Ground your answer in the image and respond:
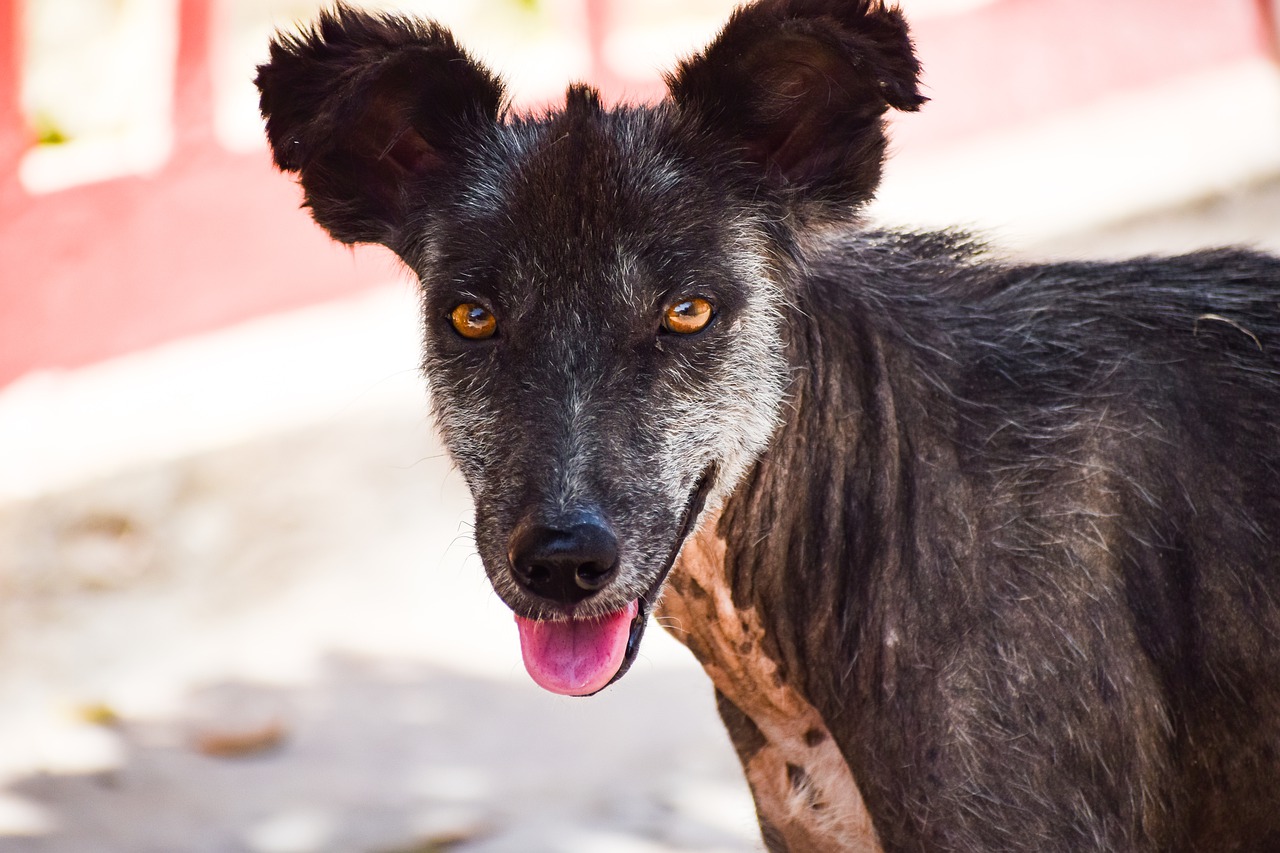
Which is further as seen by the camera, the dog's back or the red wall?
the red wall

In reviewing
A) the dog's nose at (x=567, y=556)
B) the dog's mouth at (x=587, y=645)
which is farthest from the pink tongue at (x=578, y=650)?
the dog's nose at (x=567, y=556)

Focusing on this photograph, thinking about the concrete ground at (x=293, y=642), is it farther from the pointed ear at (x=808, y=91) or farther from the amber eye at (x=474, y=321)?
the pointed ear at (x=808, y=91)

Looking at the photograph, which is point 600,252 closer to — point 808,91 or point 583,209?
point 583,209

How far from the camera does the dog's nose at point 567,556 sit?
2.66 m

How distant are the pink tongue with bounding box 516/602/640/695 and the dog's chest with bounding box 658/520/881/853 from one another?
396mm

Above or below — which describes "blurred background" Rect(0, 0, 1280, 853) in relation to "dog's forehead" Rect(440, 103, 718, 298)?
above

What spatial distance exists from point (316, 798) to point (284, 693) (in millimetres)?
904

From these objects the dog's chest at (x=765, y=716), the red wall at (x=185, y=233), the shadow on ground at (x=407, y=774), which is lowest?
the dog's chest at (x=765, y=716)

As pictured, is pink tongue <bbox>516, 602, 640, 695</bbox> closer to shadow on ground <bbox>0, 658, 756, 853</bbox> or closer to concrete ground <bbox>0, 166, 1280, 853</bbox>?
concrete ground <bbox>0, 166, 1280, 853</bbox>

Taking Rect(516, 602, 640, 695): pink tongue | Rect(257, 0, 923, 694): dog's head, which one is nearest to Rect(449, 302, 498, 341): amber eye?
Rect(257, 0, 923, 694): dog's head

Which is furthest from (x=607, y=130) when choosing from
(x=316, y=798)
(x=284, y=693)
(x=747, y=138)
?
(x=284, y=693)

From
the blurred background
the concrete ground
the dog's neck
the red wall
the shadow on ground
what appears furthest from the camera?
the red wall

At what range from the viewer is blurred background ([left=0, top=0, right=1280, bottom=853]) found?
571 cm

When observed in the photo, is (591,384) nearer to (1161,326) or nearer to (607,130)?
(607,130)
